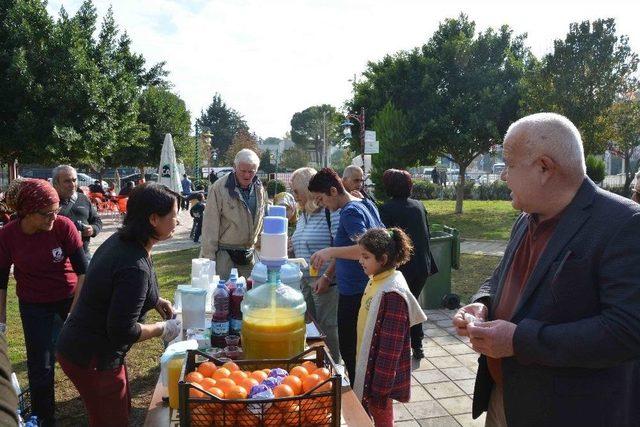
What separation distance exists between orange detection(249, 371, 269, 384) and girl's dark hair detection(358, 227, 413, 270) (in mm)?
1360

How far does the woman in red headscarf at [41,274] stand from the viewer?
11.3 ft

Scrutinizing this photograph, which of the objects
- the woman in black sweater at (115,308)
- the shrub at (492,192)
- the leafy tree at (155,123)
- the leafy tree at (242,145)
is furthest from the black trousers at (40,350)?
the leafy tree at (242,145)

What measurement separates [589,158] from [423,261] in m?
17.4

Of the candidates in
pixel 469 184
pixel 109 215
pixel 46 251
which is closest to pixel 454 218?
pixel 469 184

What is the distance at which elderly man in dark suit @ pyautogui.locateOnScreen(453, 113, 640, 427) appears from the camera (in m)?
1.62

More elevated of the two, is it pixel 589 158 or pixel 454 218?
pixel 589 158

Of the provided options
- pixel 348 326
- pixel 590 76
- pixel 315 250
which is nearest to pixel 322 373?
pixel 348 326

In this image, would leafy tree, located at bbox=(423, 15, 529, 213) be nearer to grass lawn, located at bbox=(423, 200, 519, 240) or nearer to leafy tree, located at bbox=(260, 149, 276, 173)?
grass lawn, located at bbox=(423, 200, 519, 240)

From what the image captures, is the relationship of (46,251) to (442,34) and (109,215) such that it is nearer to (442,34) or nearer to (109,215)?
(109,215)

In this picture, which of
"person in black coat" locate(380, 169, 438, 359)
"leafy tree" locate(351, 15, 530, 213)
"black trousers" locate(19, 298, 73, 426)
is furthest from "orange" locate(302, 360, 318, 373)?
"leafy tree" locate(351, 15, 530, 213)

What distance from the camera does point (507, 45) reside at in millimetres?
18859

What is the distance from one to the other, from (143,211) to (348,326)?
1885 mm

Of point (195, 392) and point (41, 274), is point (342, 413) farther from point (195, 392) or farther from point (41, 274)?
point (41, 274)

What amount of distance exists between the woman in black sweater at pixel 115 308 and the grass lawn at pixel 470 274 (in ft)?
17.9
